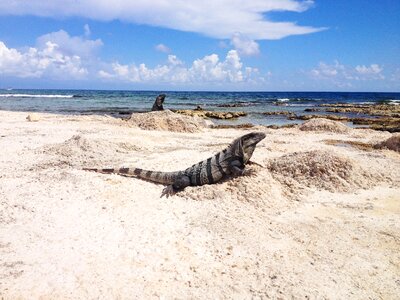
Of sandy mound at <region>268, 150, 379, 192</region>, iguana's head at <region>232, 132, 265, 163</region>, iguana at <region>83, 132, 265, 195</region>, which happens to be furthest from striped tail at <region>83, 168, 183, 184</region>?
sandy mound at <region>268, 150, 379, 192</region>

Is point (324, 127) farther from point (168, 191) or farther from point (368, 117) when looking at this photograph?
point (368, 117)

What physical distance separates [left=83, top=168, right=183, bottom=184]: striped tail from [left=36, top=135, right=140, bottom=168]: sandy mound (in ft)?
3.61

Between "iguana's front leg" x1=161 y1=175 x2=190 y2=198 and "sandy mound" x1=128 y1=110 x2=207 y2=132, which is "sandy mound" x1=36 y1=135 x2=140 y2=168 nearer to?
"iguana's front leg" x1=161 y1=175 x2=190 y2=198

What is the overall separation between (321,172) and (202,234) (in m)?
3.74

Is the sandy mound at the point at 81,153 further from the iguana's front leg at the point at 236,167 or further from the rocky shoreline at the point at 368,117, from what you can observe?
the rocky shoreline at the point at 368,117

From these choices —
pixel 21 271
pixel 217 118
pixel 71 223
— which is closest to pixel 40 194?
pixel 71 223

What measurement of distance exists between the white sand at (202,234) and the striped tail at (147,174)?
0.61 ft

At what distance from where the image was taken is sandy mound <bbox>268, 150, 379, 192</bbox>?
7926mm

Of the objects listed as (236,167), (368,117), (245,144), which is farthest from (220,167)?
(368,117)

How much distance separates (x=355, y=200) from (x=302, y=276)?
3.35 m

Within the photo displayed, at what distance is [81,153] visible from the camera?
10000 millimetres

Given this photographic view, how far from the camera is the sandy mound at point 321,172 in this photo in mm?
7926

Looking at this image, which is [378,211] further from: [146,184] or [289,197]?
[146,184]

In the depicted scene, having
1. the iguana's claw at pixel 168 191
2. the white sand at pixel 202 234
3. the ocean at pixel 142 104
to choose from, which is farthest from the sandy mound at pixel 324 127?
the iguana's claw at pixel 168 191
